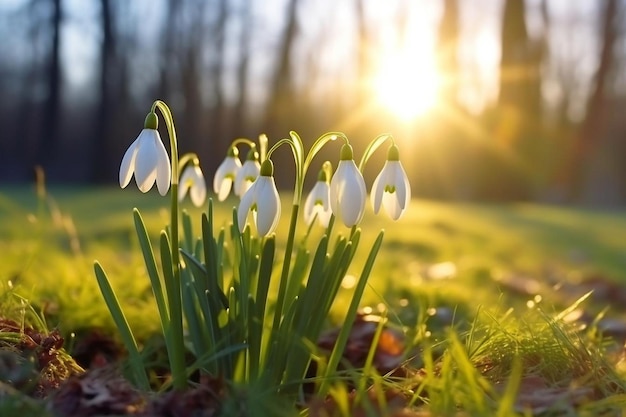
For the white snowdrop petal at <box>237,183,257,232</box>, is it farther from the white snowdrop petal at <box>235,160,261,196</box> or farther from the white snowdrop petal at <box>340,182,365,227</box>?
the white snowdrop petal at <box>235,160,261,196</box>

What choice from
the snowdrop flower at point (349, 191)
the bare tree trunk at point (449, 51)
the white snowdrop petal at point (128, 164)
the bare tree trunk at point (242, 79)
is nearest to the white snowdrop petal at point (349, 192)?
the snowdrop flower at point (349, 191)

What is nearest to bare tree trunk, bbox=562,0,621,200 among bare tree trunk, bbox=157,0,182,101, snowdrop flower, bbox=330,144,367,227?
bare tree trunk, bbox=157,0,182,101

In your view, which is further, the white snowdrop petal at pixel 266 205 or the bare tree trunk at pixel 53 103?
the bare tree trunk at pixel 53 103

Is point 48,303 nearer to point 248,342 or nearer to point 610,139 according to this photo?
point 248,342

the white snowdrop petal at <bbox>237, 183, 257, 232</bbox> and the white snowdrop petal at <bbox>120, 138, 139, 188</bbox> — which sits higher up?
the white snowdrop petal at <bbox>120, 138, 139, 188</bbox>

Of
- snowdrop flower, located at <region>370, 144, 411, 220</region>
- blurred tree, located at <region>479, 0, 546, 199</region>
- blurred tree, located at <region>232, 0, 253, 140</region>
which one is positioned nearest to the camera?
snowdrop flower, located at <region>370, 144, 411, 220</region>

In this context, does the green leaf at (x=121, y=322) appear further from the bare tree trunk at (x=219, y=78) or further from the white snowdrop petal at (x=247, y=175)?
the bare tree trunk at (x=219, y=78)

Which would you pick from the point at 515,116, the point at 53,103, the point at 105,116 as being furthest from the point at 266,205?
the point at 53,103

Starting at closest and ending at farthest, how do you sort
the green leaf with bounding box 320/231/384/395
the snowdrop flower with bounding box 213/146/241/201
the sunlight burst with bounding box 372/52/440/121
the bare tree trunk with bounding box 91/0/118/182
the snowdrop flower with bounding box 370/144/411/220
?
1. the snowdrop flower with bounding box 370/144/411/220
2. the green leaf with bounding box 320/231/384/395
3. the snowdrop flower with bounding box 213/146/241/201
4. the sunlight burst with bounding box 372/52/440/121
5. the bare tree trunk with bounding box 91/0/118/182
